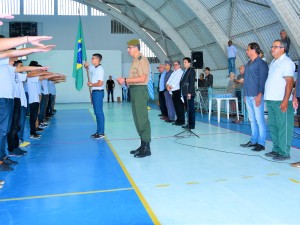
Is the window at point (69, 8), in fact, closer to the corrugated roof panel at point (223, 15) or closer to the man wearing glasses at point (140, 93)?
the corrugated roof panel at point (223, 15)

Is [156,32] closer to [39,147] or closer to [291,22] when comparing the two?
[291,22]

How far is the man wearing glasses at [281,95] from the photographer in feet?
14.1

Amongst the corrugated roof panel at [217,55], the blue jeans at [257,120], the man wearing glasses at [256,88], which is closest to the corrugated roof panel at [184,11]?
the corrugated roof panel at [217,55]

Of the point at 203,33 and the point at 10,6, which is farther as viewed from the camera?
the point at 10,6

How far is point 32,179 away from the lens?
363 centimetres

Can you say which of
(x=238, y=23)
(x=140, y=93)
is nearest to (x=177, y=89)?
(x=140, y=93)

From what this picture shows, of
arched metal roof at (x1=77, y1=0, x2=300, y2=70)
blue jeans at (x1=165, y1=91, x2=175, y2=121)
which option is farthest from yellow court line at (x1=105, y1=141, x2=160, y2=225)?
arched metal roof at (x1=77, y1=0, x2=300, y2=70)

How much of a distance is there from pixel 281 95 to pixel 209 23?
42.1ft

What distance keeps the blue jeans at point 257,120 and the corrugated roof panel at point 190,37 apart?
14.7 meters

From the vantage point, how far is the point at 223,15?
15.8 meters

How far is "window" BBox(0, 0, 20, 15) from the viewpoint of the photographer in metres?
22.6

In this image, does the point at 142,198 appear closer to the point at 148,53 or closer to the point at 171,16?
the point at 171,16

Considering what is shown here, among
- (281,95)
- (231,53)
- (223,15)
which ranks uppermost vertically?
(223,15)

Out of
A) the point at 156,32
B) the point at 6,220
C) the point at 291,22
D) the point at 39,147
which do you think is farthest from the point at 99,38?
the point at 6,220
